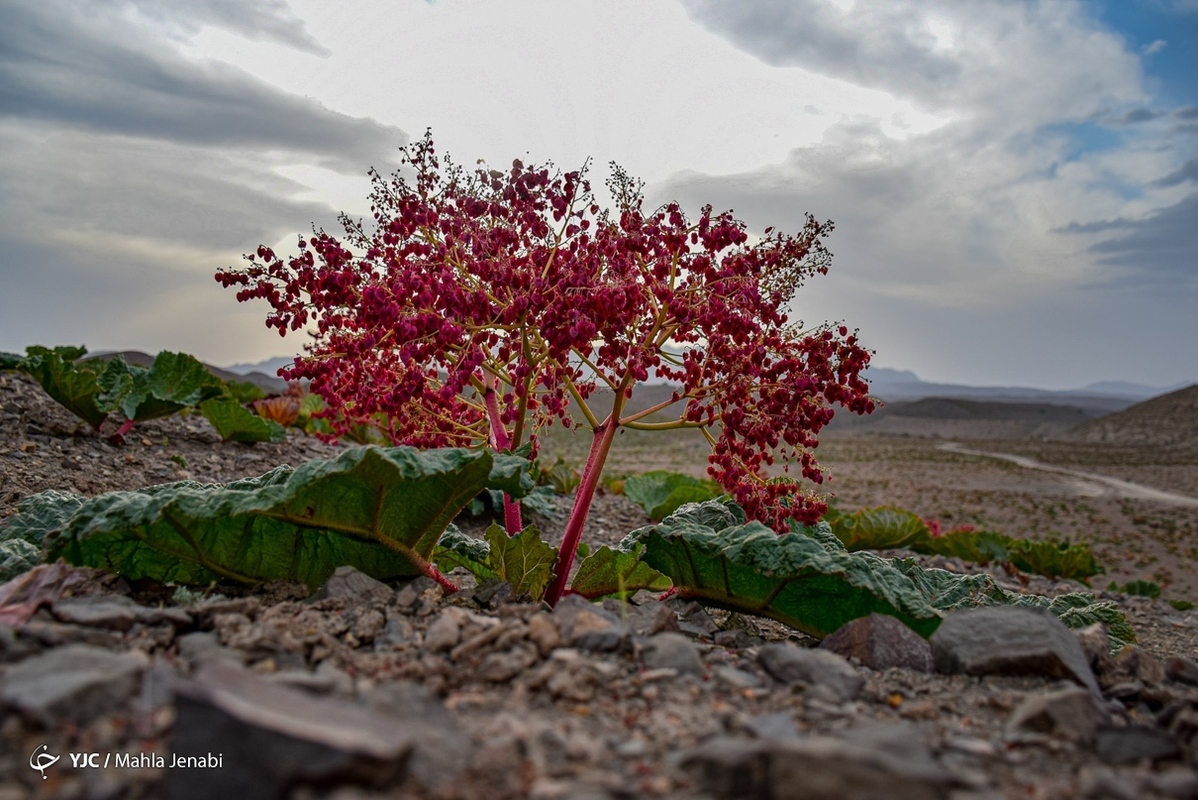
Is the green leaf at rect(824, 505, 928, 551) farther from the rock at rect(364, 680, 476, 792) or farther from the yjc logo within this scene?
the yjc logo

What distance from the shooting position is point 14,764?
5.37ft

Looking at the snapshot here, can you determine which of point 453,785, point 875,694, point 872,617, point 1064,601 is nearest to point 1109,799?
point 875,694

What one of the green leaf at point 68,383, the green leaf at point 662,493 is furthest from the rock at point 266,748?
the green leaf at point 662,493

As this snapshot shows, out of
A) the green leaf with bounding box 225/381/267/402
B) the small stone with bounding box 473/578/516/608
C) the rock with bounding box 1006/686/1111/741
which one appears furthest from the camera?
the green leaf with bounding box 225/381/267/402

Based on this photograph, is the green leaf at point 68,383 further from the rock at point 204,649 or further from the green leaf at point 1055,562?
the green leaf at point 1055,562

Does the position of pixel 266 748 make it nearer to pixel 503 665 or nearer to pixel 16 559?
pixel 503 665

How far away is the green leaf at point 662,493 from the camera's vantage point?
864 centimetres

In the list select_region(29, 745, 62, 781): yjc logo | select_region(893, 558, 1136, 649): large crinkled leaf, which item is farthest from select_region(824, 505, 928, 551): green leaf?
select_region(29, 745, 62, 781): yjc logo

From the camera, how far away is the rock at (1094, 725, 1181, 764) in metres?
2.04

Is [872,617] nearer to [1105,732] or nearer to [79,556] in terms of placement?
[1105,732]

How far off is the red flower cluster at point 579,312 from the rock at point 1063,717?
149cm

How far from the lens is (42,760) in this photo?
1651mm

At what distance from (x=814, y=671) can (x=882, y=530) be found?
704 centimetres

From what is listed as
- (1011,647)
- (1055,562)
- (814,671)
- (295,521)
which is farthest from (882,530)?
(295,521)
